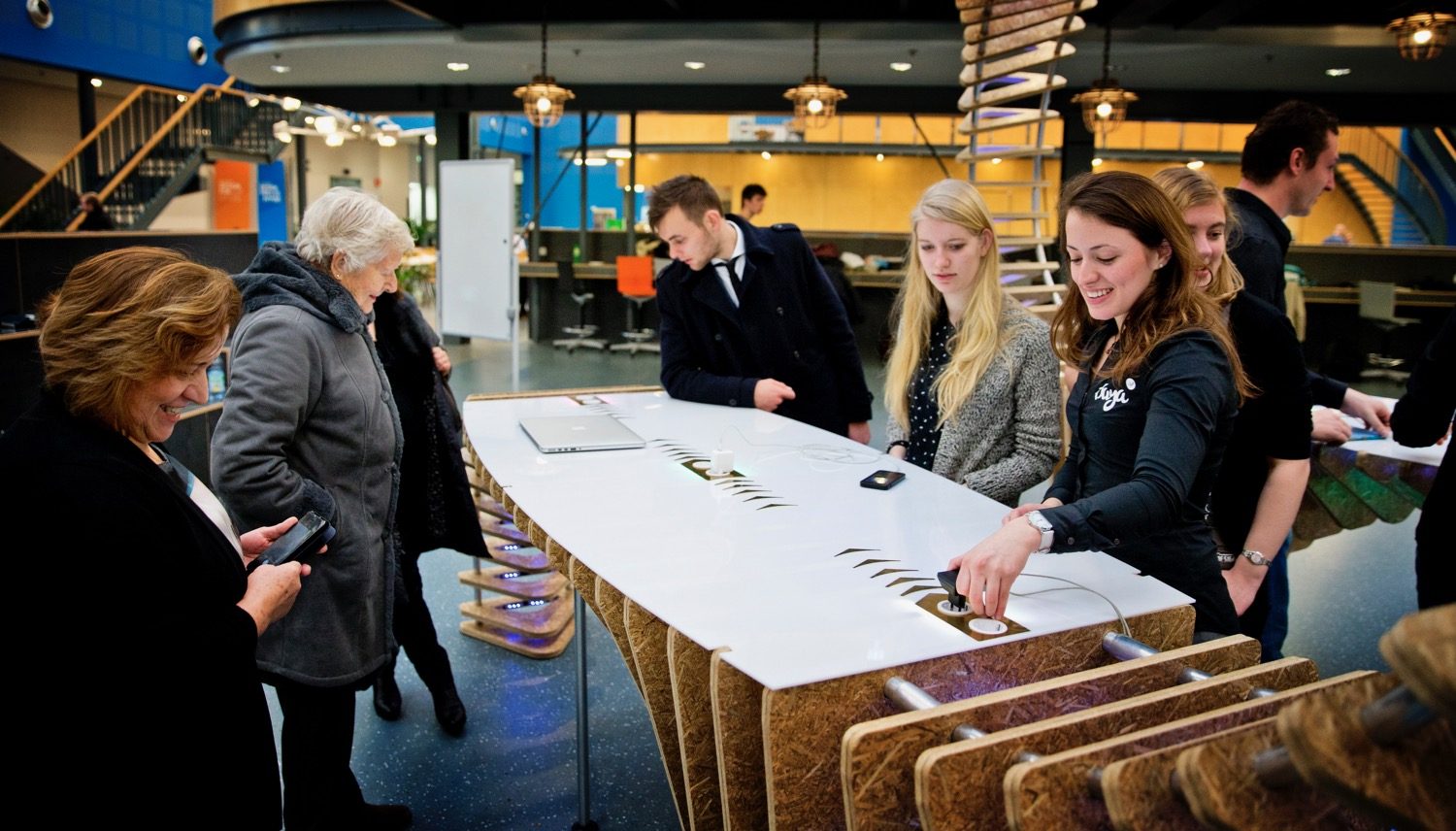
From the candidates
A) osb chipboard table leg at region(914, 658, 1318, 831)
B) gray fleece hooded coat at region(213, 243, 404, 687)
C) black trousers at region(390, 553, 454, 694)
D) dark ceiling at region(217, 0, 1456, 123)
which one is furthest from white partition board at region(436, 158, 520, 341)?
osb chipboard table leg at region(914, 658, 1318, 831)

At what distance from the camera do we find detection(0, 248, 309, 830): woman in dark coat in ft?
4.34

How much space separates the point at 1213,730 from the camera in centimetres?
107

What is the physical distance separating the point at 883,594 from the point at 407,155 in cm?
2545

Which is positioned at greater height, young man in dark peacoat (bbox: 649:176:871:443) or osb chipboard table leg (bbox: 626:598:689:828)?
young man in dark peacoat (bbox: 649:176:871:443)

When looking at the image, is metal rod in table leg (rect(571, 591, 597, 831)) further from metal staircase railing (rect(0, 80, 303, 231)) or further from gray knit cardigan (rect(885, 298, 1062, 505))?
metal staircase railing (rect(0, 80, 303, 231))

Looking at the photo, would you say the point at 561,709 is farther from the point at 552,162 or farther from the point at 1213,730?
the point at 552,162

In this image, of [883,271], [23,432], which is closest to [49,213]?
[883,271]

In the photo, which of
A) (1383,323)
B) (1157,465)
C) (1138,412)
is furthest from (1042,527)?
(1383,323)

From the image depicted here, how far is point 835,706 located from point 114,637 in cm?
99

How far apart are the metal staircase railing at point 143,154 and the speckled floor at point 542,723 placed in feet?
38.5

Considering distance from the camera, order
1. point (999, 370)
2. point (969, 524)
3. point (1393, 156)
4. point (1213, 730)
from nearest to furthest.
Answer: point (1213, 730), point (969, 524), point (999, 370), point (1393, 156)

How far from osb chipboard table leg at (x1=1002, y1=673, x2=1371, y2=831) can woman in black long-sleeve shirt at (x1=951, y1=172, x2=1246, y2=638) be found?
38cm

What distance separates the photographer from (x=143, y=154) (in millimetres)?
14078

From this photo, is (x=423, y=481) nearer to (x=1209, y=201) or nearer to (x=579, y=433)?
(x=579, y=433)
